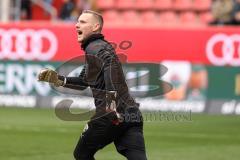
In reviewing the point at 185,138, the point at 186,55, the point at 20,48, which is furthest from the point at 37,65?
the point at 185,138

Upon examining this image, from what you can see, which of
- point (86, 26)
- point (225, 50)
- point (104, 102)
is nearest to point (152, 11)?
point (225, 50)

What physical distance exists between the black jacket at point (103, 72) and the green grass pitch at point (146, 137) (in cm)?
419

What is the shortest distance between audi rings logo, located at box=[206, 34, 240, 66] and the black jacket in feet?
36.2

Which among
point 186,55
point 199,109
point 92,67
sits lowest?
point 199,109

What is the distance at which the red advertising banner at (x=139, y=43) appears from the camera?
18656 mm

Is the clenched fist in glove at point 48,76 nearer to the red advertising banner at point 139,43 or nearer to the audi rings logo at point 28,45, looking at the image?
the red advertising banner at point 139,43

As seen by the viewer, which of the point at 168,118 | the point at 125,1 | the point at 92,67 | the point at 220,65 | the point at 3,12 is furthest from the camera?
the point at 125,1

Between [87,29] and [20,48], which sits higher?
[87,29]

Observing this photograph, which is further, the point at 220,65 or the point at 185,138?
the point at 220,65

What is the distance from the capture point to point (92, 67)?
7.54m

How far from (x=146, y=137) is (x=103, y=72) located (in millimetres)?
7175

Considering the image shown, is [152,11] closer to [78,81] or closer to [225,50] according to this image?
[225,50]

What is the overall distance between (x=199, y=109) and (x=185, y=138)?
4135mm

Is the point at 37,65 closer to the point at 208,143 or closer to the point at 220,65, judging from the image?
the point at 220,65
